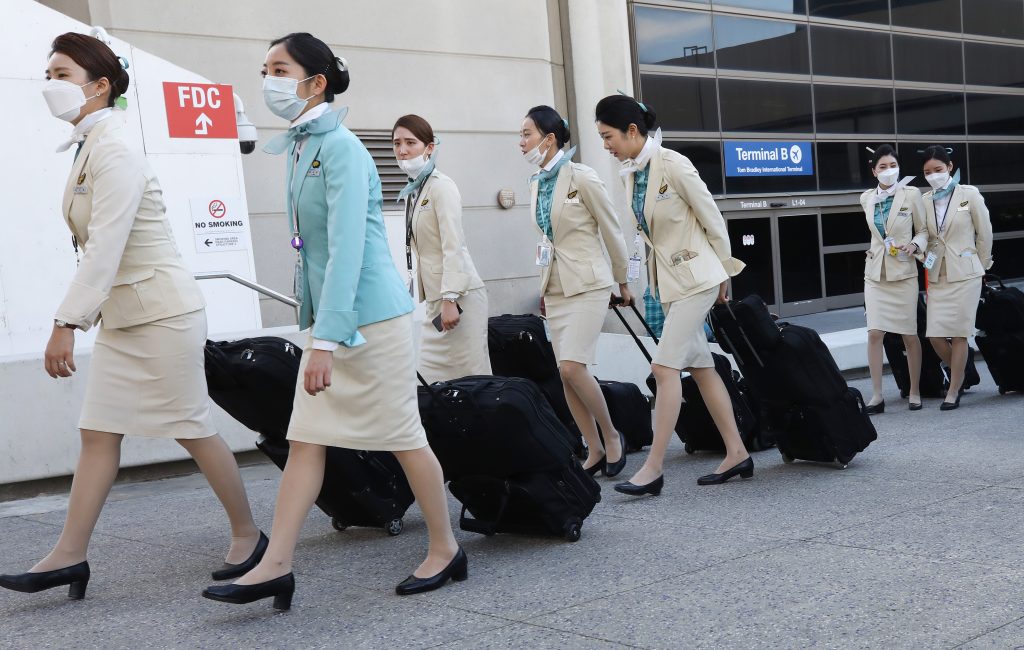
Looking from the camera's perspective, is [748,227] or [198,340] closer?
[198,340]

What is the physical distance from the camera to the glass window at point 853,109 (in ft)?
60.6

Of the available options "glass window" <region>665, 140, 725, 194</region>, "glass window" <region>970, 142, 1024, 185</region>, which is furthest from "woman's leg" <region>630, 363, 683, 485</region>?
"glass window" <region>970, 142, 1024, 185</region>

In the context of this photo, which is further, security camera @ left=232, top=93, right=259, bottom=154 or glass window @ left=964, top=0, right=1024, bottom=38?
glass window @ left=964, top=0, right=1024, bottom=38

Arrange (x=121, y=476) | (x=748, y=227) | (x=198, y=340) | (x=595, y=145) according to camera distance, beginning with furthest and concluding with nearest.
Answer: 1. (x=748, y=227)
2. (x=595, y=145)
3. (x=121, y=476)
4. (x=198, y=340)

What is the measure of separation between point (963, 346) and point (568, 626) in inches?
228

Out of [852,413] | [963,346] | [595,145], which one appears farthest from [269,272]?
[852,413]

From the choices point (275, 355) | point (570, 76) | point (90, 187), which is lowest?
point (275, 355)

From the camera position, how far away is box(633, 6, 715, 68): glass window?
16.1m

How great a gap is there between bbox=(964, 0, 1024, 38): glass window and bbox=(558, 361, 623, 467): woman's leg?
17780 millimetres

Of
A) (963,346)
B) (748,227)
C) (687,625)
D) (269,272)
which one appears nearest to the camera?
(687,625)

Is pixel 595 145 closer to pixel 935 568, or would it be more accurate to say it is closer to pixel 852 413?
pixel 852 413

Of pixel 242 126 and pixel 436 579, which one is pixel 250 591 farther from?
pixel 242 126

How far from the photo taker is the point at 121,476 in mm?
7000

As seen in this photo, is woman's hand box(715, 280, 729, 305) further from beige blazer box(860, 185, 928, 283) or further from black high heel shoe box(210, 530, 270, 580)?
beige blazer box(860, 185, 928, 283)
